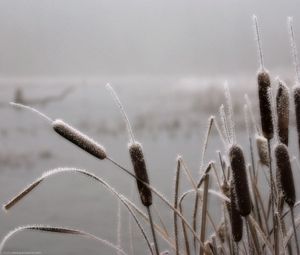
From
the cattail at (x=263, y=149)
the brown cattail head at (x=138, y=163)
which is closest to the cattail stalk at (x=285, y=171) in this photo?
the brown cattail head at (x=138, y=163)

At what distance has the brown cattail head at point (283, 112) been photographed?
0.78 meters

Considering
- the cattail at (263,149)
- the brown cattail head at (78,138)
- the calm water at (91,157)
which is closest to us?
the brown cattail head at (78,138)

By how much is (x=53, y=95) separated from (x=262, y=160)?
6589mm

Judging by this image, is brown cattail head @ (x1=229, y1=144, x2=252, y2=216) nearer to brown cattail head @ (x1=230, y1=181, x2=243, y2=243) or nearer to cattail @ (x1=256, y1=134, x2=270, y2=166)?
brown cattail head @ (x1=230, y1=181, x2=243, y2=243)

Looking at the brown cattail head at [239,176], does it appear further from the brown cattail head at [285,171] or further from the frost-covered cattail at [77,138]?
the frost-covered cattail at [77,138]

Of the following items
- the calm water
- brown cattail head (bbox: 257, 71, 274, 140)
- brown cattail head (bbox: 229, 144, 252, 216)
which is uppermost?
the calm water

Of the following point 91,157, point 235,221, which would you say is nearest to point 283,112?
point 235,221

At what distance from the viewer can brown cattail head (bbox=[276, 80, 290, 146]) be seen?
2.56 ft

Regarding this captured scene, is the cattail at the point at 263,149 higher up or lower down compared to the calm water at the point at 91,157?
lower down

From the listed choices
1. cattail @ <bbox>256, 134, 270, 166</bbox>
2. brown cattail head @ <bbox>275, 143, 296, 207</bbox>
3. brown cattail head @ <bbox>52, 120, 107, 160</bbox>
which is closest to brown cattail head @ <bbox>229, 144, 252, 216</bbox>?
brown cattail head @ <bbox>275, 143, 296, 207</bbox>

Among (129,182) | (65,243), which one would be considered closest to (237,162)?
(65,243)

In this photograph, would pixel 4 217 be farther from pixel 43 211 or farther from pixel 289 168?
pixel 289 168

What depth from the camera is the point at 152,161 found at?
3975 mm

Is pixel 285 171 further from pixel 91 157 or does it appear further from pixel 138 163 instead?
pixel 91 157
